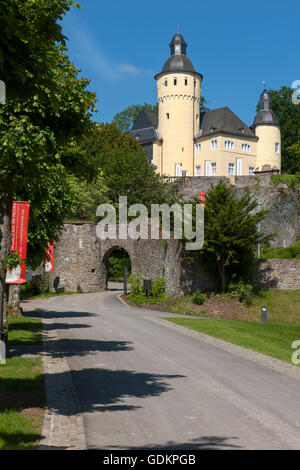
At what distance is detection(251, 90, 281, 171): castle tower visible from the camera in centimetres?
7556

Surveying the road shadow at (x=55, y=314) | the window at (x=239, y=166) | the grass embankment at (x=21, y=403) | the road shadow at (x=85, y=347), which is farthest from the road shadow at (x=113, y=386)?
the window at (x=239, y=166)

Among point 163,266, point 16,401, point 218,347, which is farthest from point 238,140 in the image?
point 16,401

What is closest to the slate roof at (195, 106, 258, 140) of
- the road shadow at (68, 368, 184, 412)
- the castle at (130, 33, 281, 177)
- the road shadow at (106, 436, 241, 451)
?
the castle at (130, 33, 281, 177)

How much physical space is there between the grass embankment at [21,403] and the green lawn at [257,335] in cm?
738

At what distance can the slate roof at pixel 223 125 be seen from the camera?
73875 millimetres

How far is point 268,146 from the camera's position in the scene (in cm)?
7581

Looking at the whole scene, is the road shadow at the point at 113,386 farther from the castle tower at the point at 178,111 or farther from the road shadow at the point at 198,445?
the castle tower at the point at 178,111

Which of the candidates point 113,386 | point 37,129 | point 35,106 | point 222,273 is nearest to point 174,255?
point 222,273

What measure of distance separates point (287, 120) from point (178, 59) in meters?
18.8

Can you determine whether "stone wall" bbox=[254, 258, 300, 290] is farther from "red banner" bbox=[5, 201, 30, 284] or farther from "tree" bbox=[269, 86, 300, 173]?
"tree" bbox=[269, 86, 300, 173]

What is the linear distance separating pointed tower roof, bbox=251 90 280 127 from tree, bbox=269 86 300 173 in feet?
10.6

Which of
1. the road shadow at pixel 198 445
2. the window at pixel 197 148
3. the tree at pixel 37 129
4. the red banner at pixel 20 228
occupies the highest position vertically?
the window at pixel 197 148

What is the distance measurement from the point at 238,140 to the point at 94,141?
23.1m
